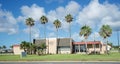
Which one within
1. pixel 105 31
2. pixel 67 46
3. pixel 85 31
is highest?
pixel 85 31

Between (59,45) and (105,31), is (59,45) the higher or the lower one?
the lower one

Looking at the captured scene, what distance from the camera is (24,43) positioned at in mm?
98438

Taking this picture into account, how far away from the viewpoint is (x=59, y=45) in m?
103

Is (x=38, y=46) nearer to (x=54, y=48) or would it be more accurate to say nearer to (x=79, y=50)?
(x=54, y=48)

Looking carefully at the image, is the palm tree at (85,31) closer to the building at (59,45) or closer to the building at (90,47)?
the building at (90,47)

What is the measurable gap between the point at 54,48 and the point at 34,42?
411 inches

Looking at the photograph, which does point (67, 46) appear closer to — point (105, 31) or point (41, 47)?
point (41, 47)

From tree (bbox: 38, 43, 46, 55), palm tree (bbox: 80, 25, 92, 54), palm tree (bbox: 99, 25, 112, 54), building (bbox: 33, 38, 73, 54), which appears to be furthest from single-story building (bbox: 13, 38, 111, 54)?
palm tree (bbox: 99, 25, 112, 54)

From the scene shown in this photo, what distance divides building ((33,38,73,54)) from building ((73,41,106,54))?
12.6 ft

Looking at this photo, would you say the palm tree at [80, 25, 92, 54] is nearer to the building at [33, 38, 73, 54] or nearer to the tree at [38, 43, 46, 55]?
the building at [33, 38, 73, 54]

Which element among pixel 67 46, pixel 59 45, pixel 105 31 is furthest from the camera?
pixel 59 45

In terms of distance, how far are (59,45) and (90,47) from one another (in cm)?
1316

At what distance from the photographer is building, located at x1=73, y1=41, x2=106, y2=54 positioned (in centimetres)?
9904

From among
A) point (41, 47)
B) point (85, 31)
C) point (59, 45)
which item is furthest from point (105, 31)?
point (41, 47)
